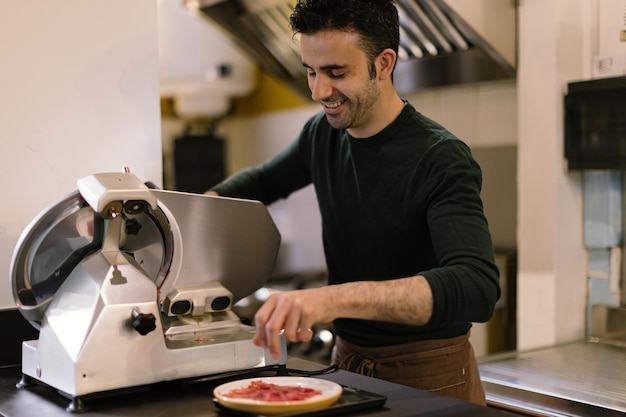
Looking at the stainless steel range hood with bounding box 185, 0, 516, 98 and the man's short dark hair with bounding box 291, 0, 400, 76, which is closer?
the man's short dark hair with bounding box 291, 0, 400, 76

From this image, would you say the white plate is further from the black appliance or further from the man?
the black appliance

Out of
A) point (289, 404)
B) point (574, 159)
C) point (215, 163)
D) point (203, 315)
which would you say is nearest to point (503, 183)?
point (574, 159)

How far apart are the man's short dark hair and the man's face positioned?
15 mm


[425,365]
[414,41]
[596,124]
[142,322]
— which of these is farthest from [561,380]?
[414,41]

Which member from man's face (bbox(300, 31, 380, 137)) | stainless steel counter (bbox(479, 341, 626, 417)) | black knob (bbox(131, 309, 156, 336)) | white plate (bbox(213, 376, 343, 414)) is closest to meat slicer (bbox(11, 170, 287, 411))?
black knob (bbox(131, 309, 156, 336))

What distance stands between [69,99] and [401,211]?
2.57ft

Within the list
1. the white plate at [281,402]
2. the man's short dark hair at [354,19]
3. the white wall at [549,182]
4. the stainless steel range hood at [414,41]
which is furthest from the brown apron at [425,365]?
the stainless steel range hood at [414,41]

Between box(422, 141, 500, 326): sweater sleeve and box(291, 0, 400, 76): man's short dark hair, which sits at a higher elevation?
box(291, 0, 400, 76): man's short dark hair

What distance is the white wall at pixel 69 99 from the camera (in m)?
1.73

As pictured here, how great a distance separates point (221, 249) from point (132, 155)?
0.50 meters

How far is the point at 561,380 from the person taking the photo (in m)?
2.00

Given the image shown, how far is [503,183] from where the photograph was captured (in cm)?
285

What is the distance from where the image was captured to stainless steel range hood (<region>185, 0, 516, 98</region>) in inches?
101

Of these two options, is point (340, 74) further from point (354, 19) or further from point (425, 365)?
point (425, 365)
